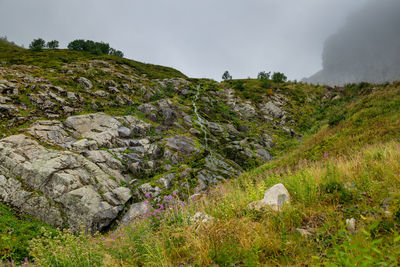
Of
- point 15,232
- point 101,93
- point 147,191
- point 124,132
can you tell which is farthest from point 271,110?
point 15,232

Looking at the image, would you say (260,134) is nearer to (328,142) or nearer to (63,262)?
(328,142)

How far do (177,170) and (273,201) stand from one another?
442 inches

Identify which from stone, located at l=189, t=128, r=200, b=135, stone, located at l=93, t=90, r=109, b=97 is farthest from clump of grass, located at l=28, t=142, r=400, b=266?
stone, located at l=93, t=90, r=109, b=97

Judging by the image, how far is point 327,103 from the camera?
33344 millimetres

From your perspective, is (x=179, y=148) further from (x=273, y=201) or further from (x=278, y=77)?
(x=278, y=77)

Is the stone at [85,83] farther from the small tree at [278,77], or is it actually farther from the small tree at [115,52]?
the small tree at [278,77]

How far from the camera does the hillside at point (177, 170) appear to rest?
334 cm

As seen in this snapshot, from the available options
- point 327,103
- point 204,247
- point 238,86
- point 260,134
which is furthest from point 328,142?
point 238,86

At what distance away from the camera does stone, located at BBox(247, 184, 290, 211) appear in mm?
4348

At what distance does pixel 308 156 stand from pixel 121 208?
13.2m

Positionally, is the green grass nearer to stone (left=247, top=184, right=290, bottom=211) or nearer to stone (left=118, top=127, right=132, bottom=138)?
stone (left=247, top=184, right=290, bottom=211)

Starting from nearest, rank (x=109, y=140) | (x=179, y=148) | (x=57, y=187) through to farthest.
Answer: (x=57, y=187), (x=109, y=140), (x=179, y=148)

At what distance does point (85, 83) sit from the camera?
24844mm

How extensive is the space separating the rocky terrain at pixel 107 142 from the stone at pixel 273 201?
16.6 ft
